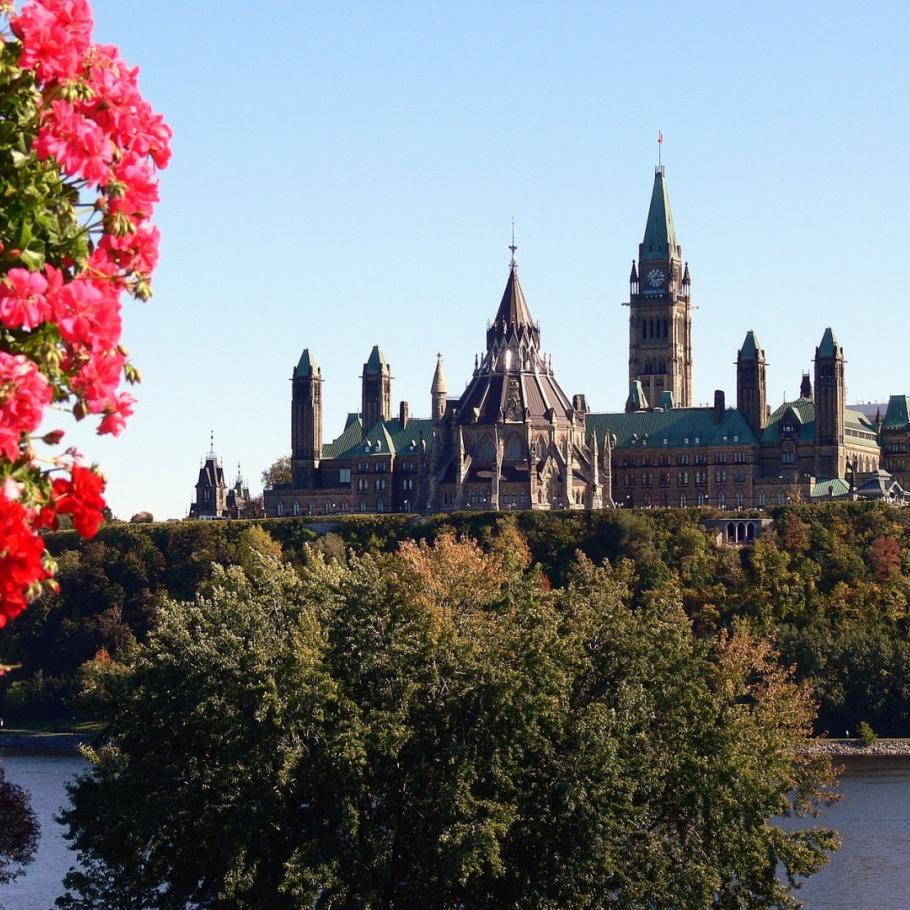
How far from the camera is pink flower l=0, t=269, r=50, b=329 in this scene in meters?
10.9

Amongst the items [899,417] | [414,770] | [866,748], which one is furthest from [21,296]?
[899,417]

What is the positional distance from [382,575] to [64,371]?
126 feet

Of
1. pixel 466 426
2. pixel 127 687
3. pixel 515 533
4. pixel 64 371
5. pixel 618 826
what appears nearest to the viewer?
pixel 64 371

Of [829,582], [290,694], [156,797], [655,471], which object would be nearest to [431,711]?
[290,694]

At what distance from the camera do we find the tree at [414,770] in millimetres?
42562

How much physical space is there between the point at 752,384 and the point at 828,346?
9771 mm

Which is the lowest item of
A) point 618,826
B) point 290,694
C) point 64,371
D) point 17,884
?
point 17,884

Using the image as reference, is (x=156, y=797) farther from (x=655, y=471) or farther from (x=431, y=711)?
(x=655, y=471)

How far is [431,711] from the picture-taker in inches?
1772

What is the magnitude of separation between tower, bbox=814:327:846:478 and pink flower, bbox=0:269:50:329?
179 metres

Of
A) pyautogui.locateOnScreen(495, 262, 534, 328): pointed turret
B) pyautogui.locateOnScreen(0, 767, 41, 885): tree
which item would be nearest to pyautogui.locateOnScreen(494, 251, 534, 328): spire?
pyautogui.locateOnScreen(495, 262, 534, 328): pointed turret

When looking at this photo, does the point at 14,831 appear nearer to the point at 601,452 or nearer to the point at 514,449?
the point at 514,449

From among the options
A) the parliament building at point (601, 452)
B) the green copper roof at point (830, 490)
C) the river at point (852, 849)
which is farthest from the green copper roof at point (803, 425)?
the river at point (852, 849)

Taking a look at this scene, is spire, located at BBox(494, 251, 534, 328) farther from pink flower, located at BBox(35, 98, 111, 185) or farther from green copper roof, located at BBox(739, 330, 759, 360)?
pink flower, located at BBox(35, 98, 111, 185)
